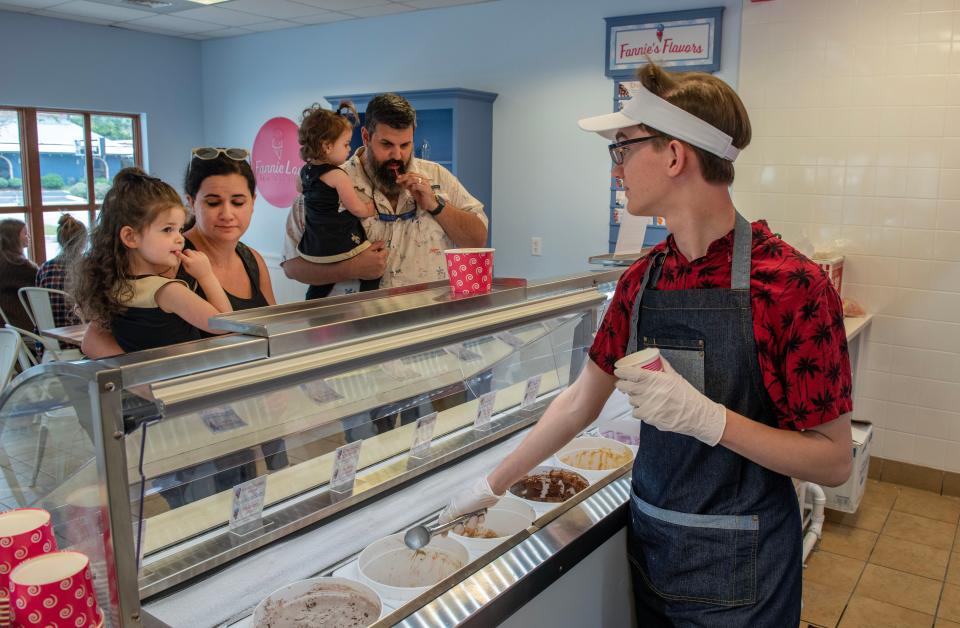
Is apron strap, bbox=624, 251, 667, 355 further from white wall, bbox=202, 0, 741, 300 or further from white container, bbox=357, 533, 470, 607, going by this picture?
white wall, bbox=202, 0, 741, 300

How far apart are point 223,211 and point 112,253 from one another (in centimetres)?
36

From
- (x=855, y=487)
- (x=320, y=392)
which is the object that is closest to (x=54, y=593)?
(x=320, y=392)

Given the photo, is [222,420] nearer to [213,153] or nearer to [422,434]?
[422,434]

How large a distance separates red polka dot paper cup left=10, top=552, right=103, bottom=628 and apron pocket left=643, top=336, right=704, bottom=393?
3.29 feet

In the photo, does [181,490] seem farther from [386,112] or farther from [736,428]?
[386,112]

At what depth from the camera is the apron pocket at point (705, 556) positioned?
1.42 m

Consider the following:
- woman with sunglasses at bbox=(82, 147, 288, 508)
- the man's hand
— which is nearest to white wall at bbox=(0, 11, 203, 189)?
the man's hand

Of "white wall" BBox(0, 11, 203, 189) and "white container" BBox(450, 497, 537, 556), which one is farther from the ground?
"white wall" BBox(0, 11, 203, 189)

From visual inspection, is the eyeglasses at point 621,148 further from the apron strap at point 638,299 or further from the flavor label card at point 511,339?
the flavor label card at point 511,339

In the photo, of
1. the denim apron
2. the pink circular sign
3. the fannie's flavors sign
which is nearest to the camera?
the denim apron

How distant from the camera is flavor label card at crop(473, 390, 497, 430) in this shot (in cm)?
199

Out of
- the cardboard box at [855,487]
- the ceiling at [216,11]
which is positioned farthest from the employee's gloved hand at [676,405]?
the ceiling at [216,11]

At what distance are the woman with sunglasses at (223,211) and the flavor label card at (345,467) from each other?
837 mm

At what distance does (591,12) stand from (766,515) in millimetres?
4540
